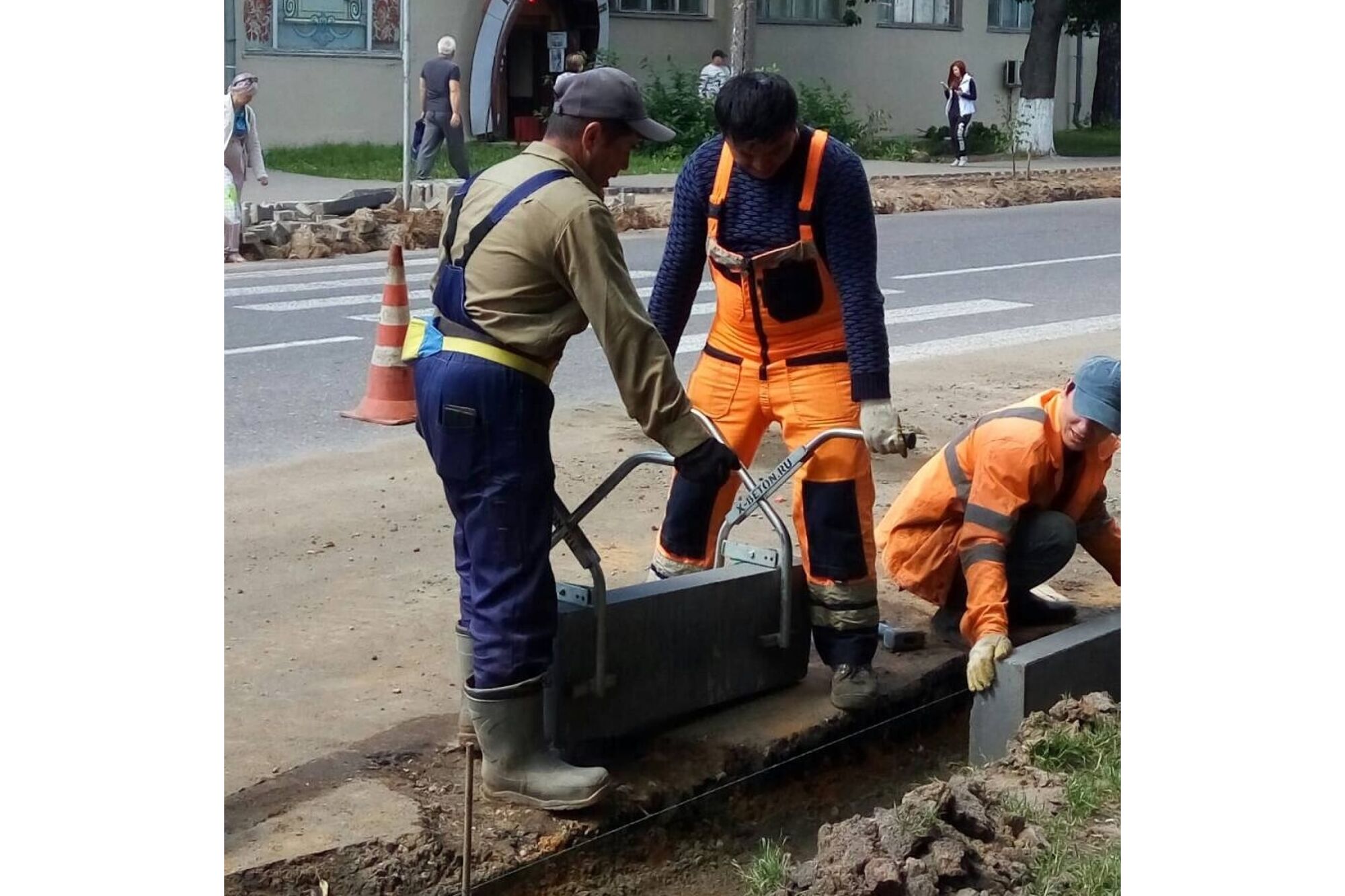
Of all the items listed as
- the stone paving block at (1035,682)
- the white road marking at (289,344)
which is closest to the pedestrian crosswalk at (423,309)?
the white road marking at (289,344)

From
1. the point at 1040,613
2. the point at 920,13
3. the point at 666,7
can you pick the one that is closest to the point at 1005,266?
the point at 1040,613

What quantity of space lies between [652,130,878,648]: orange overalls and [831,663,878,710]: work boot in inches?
4.4

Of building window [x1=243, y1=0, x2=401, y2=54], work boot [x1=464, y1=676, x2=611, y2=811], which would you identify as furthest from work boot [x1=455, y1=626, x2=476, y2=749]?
building window [x1=243, y1=0, x2=401, y2=54]

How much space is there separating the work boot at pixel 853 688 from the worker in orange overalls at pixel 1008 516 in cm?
28

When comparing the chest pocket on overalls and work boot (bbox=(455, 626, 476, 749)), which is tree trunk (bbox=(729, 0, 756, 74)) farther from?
work boot (bbox=(455, 626, 476, 749))

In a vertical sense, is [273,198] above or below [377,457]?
above

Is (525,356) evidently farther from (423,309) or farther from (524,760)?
(423,309)

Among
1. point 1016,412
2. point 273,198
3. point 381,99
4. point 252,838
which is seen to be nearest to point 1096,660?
point 1016,412

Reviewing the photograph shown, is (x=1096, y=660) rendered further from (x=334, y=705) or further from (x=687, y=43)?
(x=687, y=43)

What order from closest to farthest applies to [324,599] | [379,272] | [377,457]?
1. [324,599]
2. [377,457]
3. [379,272]

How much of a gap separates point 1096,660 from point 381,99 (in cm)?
2207

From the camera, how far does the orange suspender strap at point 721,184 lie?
453 centimetres

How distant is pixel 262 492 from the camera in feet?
22.5

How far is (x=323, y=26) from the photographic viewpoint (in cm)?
2438
